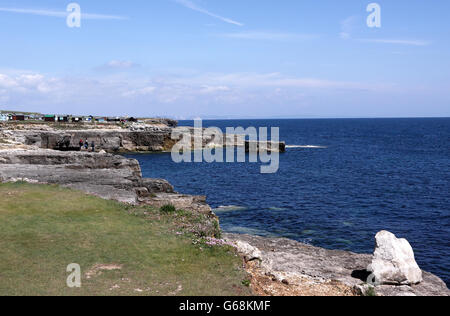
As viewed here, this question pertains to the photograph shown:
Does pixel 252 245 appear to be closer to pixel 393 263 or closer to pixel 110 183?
pixel 393 263

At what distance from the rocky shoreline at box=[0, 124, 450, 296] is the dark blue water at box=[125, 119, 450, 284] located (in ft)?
14.1

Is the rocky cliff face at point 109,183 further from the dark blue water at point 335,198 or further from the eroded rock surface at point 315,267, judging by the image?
the eroded rock surface at point 315,267

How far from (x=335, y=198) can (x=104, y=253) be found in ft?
104

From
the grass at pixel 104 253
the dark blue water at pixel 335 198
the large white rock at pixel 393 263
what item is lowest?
the dark blue water at pixel 335 198

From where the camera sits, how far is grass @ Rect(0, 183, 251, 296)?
45.0ft

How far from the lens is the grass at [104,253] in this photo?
13711 mm

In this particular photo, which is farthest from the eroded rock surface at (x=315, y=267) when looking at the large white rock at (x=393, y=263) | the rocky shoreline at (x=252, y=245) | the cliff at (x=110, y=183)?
the cliff at (x=110, y=183)

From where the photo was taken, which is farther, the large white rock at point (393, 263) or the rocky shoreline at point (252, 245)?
the large white rock at point (393, 263)

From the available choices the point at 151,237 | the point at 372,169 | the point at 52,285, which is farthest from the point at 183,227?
the point at 372,169

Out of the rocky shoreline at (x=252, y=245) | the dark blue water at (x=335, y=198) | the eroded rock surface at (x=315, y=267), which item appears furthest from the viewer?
the dark blue water at (x=335, y=198)

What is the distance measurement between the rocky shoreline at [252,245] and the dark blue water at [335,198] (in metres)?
4.30

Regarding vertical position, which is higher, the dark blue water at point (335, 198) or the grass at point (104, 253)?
the grass at point (104, 253)

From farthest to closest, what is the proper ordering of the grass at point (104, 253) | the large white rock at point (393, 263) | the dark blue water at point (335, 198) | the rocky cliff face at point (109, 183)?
the dark blue water at point (335, 198) < the rocky cliff face at point (109, 183) < the large white rock at point (393, 263) < the grass at point (104, 253)
